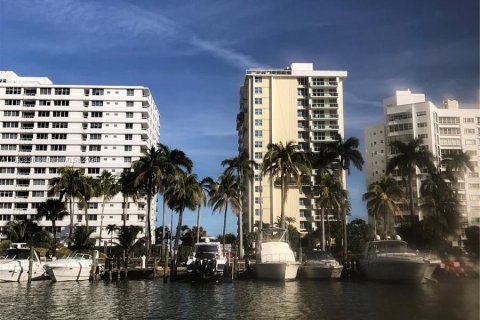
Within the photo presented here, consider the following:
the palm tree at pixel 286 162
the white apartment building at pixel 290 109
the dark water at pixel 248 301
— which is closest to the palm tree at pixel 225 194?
the palm tree at pixel 286 162

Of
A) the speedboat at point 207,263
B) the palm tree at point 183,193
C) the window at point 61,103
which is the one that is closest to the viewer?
the speedboat at point 207,263

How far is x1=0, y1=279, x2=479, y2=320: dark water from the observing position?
28.0m

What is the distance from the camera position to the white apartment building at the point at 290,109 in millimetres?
132750

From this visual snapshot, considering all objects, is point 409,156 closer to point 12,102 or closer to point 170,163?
point 170,163

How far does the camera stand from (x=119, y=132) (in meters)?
144

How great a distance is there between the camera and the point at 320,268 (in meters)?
50.8

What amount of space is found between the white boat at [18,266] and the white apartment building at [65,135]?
80741mm

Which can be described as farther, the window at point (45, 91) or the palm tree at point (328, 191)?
the window at point (45, 91)

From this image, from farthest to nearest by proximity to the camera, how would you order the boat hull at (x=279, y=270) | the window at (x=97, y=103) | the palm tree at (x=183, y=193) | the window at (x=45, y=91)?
the window at (x=97, y=103)
the window at (x=45, y=91)
the palm tree at (x=183, y=193)
the boat hull at (x=279, y=270)

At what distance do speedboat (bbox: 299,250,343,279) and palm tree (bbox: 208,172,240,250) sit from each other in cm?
4237

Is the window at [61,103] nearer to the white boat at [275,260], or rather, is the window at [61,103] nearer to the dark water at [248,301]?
the dark water at [248,301]

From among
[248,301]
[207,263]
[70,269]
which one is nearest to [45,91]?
[70,269]

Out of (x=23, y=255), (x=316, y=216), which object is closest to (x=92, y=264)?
(x=23, y=255)

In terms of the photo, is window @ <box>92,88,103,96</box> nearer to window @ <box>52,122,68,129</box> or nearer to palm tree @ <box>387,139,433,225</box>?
window @ <box>52,122,68,129</box>
